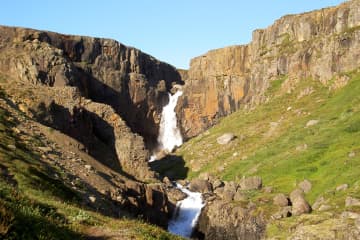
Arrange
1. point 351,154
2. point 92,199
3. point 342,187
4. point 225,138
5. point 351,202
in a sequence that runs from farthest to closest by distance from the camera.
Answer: point 225,138
point 351,154
point 342,187
point 351,202
point 92,199

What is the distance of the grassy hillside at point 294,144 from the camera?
60081 millimetres

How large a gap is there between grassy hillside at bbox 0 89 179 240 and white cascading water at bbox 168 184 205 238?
28202 mm

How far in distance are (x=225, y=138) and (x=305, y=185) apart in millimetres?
40270

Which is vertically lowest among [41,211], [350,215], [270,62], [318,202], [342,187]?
[41,211]

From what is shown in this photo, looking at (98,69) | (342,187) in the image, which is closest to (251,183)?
(342,187)

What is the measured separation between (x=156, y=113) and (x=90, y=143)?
251 ft

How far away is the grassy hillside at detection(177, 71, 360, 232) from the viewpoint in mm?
60081

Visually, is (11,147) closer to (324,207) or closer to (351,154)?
(324,207)

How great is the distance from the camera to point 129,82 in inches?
5226

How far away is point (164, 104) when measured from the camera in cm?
14112

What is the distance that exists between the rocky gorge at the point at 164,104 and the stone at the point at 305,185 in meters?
0.22

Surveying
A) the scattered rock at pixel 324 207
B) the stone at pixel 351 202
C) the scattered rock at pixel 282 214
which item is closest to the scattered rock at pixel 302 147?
the scattered rock at pixel 282 214

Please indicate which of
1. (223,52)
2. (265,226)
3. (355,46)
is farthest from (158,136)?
(265,226)

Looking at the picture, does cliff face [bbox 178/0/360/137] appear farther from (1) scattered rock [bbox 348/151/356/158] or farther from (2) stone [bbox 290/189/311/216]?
(2) stone [bbox 290/189/311/216]
